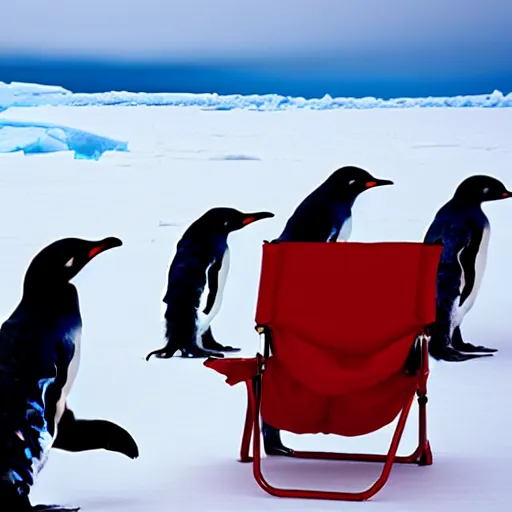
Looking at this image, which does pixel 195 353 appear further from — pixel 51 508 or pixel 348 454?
pixel 51 508

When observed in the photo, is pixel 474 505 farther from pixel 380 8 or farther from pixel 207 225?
pixel 380 8

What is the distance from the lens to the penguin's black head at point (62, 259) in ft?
12.1

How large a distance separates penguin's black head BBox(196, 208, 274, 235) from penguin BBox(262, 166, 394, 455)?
10cm

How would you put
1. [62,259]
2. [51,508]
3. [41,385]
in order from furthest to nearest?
[62,259], [41,385], [51,508]

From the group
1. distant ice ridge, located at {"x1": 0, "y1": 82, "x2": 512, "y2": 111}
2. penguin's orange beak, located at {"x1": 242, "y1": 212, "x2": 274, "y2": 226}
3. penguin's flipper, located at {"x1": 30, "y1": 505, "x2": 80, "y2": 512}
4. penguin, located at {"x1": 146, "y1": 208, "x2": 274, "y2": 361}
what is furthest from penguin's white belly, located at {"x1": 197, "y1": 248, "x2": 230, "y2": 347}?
penguin's flipper, located at {"x1": 30, "y1": 505, "x2": 80, "y2": 512}

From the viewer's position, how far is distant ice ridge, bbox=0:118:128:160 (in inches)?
166

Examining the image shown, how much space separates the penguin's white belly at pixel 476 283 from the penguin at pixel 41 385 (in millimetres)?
1240

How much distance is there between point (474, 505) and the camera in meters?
3.15

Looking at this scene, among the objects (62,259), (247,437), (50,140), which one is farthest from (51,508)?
(50,140)

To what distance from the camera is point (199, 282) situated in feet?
13.9

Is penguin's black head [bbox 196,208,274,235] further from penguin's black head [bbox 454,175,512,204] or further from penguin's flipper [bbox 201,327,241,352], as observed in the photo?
penguin's black head [bbox 454,175,512,204]

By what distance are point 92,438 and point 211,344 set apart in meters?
0.80

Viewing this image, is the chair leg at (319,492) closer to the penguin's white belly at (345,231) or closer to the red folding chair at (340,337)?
the red folding chair at (340,337)

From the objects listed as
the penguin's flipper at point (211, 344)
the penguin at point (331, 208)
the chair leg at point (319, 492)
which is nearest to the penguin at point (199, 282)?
the penguin's flipper at point (211, 344)
